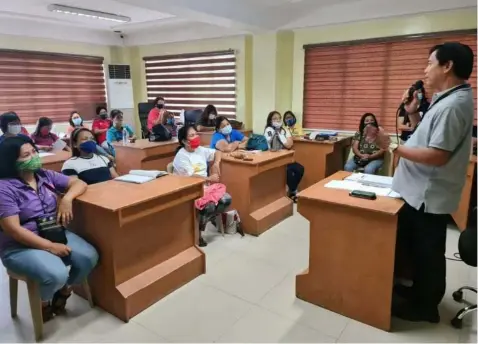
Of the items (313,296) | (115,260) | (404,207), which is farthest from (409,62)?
(115,260)

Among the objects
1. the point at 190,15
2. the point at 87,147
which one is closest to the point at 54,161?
the point at 87,147

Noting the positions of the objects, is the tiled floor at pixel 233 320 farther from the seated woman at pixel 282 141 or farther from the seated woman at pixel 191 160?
the seated woman at pixel 282 141

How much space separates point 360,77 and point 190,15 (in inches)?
94.0

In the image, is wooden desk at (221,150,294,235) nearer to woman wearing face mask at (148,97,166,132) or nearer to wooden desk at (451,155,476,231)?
wooden desk at (451,155,476,231)

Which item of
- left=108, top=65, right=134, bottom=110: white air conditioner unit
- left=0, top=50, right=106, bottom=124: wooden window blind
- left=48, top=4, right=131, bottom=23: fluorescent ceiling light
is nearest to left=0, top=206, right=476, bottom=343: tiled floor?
left=48, top=4, right=131, bottom=23: fluorescent ceiling light

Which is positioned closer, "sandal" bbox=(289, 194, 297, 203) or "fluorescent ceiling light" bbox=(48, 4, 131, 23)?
"sandal" bbox=(289, 194, 297, 203)

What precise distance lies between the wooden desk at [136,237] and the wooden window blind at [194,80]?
12.1 feet

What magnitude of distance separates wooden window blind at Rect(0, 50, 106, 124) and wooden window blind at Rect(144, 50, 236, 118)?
107cm

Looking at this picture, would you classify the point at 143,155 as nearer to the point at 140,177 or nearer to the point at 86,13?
the point at 140,177

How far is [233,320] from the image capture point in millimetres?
2143

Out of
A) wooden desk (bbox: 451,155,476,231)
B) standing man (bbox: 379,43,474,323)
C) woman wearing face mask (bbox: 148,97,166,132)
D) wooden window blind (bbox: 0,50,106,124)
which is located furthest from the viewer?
wooden window blind (bbox: 0,50,106,124)

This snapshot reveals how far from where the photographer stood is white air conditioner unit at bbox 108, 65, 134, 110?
6.71 m

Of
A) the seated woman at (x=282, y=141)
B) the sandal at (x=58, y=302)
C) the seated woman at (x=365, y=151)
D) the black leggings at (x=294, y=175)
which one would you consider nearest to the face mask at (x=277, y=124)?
the seated woman at (x=282, y=141)

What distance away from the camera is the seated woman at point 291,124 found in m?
5.11
